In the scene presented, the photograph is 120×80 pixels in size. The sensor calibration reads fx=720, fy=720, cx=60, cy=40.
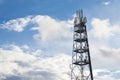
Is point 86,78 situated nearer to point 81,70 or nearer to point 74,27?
point 81,70

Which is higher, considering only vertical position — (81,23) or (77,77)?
(81,23)

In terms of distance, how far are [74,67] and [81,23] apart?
11.4 meters

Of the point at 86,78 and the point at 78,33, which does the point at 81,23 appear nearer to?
the point at 78,33

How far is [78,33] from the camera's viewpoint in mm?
183000

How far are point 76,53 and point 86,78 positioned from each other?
6.89 metres

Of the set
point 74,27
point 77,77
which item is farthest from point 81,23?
point 77,77

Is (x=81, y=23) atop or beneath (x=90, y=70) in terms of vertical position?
atop

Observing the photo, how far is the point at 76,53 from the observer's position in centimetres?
18250

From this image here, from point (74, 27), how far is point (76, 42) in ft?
13.1

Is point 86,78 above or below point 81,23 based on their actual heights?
below

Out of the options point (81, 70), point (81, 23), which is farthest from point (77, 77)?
point (81, 23)

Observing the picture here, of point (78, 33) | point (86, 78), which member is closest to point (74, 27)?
point (78, 33)

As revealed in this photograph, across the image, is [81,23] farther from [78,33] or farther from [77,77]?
[77,77]

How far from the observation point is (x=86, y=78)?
18100 cm
